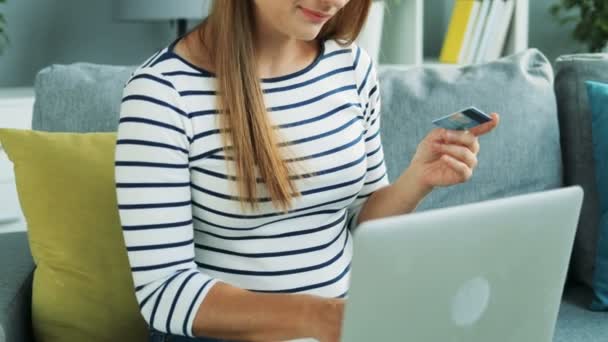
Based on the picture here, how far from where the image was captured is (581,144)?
189 centimetres

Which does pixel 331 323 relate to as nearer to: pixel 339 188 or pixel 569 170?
pixel 339 188

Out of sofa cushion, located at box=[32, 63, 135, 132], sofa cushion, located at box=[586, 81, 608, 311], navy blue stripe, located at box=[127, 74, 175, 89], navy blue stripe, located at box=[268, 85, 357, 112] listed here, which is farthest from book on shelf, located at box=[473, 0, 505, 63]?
navy blue stripe, located at box=[127, 74, 175, 89]

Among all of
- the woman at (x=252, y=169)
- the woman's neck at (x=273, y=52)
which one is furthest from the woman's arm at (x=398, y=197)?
the woman's neck at (x=273, y=52)

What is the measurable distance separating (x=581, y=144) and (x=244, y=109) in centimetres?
87

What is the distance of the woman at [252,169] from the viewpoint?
1213mm

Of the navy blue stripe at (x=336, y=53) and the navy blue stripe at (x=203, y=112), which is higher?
the navy blue stripe at (x=336, y=53)

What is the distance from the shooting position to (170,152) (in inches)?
48.3

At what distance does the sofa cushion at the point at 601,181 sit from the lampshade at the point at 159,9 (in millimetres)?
1312

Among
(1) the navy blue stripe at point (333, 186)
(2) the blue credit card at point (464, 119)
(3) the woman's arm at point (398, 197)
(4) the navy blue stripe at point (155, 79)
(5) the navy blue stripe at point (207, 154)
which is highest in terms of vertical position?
(4) the navy blue stripe at point (155, 79)

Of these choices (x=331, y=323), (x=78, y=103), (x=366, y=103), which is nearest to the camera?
(x=331, y=323)

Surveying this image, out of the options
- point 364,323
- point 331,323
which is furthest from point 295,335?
point 364,323

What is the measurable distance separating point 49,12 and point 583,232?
1.95 m

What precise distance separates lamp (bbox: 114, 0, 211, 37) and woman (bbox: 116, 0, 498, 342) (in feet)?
4.54

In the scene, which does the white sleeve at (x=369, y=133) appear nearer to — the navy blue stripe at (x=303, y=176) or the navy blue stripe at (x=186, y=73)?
the navy blue stripe at (x=303, y=176)
